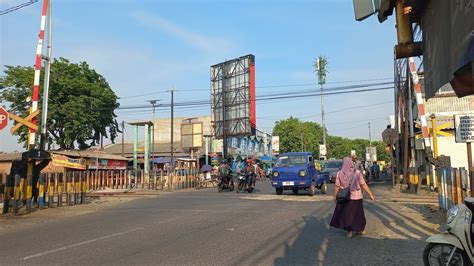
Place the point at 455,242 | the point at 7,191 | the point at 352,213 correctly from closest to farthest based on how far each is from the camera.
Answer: the point at 455,242
the point at 352,213
the point at 7,191

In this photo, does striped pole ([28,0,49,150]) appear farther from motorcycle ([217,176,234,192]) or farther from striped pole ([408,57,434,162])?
striped pole ([408,57,434,162])

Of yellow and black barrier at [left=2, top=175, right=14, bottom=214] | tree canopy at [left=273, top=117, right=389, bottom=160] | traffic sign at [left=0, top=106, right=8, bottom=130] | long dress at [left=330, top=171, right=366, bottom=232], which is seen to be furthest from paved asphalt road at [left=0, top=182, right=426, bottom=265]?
tree canopy at [left=273, top=117, right=389, bottom=160]

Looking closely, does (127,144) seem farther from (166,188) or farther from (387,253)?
(387,253)

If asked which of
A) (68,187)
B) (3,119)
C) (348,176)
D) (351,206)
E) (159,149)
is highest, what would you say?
(159,149)

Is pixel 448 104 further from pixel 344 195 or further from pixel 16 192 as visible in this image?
pixel 16 192

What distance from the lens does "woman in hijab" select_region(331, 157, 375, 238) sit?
32.1ft

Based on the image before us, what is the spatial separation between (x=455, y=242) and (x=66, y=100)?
40.0 metres

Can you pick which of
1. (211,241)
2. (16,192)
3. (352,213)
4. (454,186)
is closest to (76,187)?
(16,192)

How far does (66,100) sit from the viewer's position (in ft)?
136

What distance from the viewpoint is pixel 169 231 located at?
10609mm

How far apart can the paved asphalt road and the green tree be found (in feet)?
94.8

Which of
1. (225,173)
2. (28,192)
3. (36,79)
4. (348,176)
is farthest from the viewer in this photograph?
(225,173)

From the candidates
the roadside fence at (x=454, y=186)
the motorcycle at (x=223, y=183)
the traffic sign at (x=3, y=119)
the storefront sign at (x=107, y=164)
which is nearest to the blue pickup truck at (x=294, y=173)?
the motorcycle at (x=223, y=183)

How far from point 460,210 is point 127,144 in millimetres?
66587
